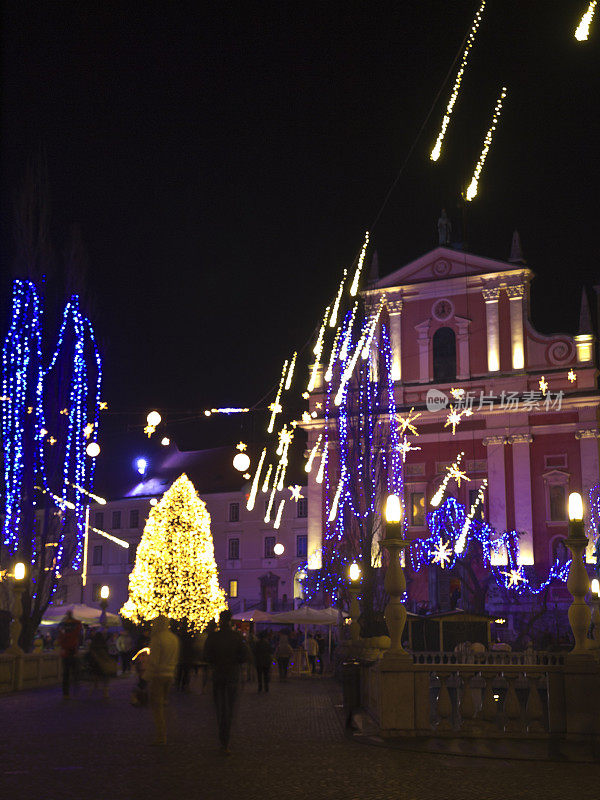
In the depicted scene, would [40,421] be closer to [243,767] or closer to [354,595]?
[354,595]

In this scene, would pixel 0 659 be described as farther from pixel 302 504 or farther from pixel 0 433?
pixel 302 504

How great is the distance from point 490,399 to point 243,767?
33209 millimetres

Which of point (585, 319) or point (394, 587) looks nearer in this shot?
point (394, 587)

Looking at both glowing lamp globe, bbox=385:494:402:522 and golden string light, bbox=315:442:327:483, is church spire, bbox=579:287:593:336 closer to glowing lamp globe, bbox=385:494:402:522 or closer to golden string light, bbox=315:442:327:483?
golden string light, bbox=315:442:327:483

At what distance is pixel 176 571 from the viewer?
28.7 metres

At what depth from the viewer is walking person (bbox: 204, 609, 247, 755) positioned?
10882 mm

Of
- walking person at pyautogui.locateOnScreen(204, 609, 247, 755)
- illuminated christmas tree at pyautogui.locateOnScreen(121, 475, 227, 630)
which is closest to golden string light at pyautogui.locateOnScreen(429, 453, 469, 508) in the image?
illuminated christmas tree at pyautogui.locateOnScreen(121, 475, 227, 630)

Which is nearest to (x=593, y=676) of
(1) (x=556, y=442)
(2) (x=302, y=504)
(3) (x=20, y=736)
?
(3) (x=20, y=736)

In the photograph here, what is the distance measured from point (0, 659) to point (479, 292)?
1102 inches

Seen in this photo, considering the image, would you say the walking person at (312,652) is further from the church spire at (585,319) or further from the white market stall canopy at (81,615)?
the church spire at (585,319)

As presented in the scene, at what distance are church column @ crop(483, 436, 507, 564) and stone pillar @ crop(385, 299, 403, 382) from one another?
16.1 feet

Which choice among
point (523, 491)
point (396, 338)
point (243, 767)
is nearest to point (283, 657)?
point (523, 491)

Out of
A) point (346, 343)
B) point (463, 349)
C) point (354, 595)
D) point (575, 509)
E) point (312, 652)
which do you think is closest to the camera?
point (575, 509)

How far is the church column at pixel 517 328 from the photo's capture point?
41688 mm
